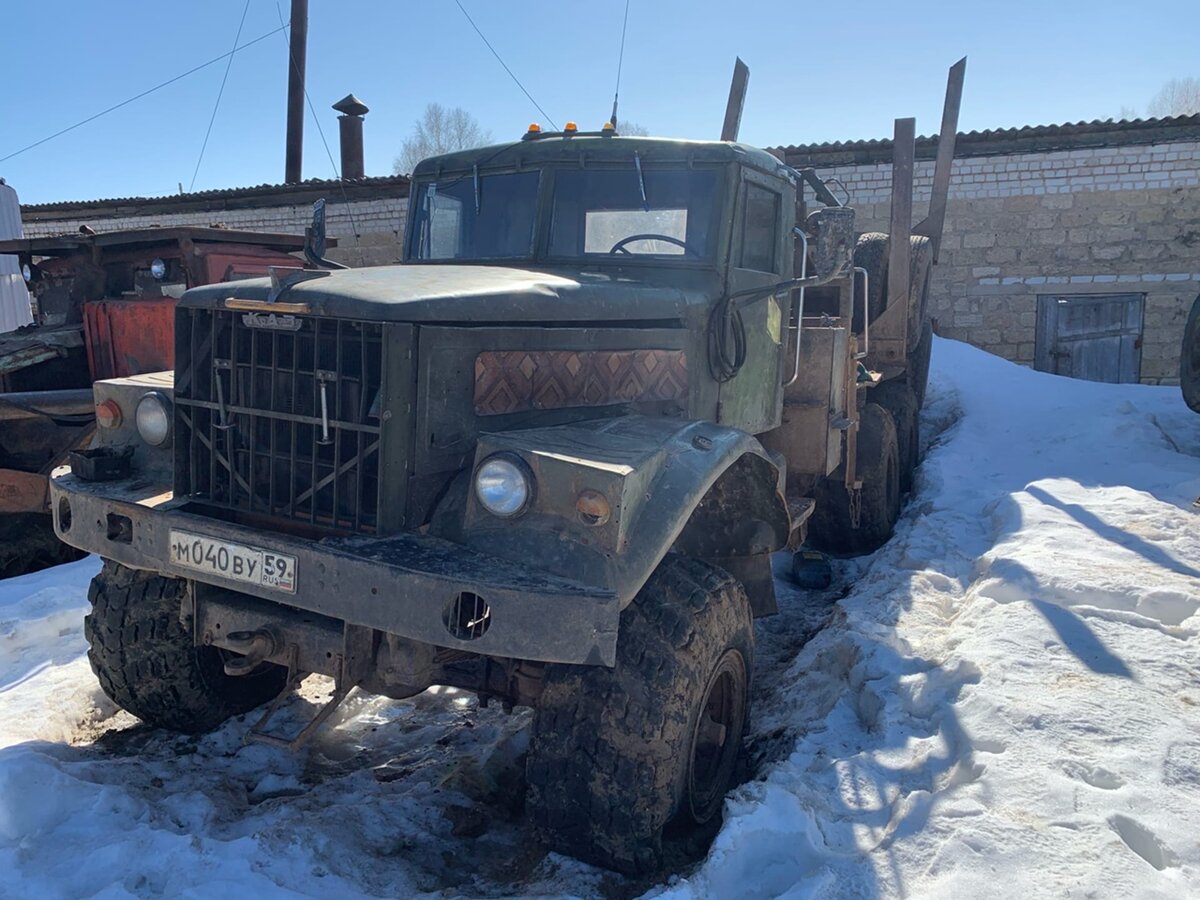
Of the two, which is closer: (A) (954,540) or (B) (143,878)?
(B) (143,878)

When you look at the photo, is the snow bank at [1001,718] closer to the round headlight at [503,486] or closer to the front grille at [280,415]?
the round headlight at [503,486]

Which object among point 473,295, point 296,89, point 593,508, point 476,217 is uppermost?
point 296,89

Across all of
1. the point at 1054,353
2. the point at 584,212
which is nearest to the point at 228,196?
the point at 1054,353

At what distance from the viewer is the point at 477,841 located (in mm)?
3160

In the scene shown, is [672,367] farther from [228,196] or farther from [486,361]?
[228,196]

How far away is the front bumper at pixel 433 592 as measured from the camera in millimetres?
2471

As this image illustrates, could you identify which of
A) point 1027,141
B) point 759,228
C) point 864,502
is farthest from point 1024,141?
point 759,228

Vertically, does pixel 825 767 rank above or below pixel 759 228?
below

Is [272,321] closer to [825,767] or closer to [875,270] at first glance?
[825,767]

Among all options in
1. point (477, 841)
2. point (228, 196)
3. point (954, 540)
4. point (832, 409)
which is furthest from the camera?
point (228, 196)

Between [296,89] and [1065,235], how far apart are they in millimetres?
14306

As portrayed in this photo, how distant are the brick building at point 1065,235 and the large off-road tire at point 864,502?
685 cm

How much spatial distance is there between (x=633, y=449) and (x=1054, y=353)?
11.9 metres

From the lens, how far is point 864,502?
6.41 meters
